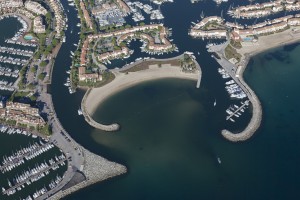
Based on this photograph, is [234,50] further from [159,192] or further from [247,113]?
[159,192]

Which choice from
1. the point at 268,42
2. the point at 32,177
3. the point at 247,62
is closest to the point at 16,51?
the point at 32,177

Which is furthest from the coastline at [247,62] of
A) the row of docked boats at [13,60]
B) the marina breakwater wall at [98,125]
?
the row of docked boats at [13,60]

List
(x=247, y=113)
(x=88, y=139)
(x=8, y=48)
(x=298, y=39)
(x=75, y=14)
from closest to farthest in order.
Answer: (x=88, y=139) < (x=247, y=113) < (x=8, y=48) < (x=298, y=39) < (x=75, y=14)

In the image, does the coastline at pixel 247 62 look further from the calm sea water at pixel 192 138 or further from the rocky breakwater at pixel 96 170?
the rocky breakwater at pixel 96 170

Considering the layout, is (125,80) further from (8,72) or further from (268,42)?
(268,42)

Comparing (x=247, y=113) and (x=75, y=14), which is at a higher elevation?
(x=75, y=14)

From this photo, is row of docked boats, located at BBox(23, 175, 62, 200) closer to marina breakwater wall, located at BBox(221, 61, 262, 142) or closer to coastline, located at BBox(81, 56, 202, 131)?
coastline, located at BBox(81, 56, 202, 131)

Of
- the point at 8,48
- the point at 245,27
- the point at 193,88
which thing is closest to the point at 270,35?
the point at 245,27
